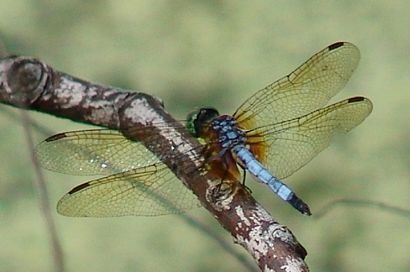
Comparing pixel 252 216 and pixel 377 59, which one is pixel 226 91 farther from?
pixel 252 216

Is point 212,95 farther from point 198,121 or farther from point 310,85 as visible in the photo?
point 198,121

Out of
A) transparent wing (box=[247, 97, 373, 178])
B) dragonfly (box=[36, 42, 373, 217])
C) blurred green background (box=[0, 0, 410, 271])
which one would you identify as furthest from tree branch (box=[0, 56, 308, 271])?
blurred green background (box=[0, 0, 410, 271])

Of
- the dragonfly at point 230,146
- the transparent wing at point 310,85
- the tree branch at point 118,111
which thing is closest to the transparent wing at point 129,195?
the dragonfly at point 230,146

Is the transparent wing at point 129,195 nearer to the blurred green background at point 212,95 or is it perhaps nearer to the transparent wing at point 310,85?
the transparent wing at point 310,85

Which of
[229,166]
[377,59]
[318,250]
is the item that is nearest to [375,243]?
[318,250]

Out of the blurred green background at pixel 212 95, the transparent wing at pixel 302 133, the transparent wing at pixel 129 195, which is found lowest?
the blurred green background at pixel 212 95

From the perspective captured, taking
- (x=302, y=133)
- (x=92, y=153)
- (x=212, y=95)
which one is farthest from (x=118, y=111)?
(x=212, y=95)

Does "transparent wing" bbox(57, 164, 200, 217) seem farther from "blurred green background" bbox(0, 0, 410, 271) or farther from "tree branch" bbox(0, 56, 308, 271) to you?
"blurred green background" bbox(0, 0, 410, 271)
